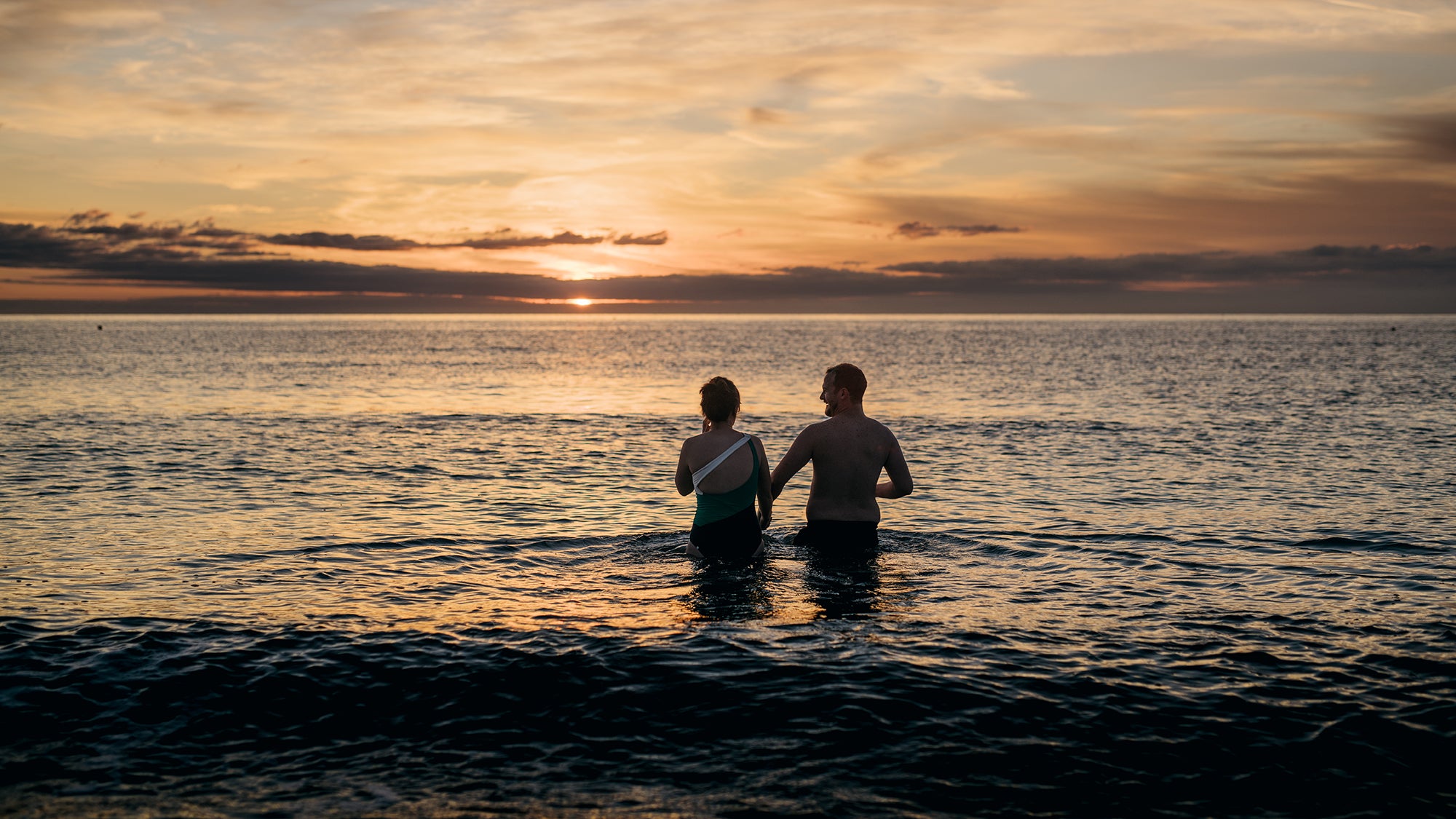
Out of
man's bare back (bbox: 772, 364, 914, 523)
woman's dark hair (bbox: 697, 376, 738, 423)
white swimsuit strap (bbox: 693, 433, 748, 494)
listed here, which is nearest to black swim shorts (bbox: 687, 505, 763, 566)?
man's bare back (bbox: 772, 364, 914, 523)

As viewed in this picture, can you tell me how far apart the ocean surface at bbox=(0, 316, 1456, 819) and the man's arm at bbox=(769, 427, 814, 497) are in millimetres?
1077

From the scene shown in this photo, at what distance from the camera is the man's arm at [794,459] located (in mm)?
10773

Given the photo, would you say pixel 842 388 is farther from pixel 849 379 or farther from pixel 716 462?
pixel 716 462

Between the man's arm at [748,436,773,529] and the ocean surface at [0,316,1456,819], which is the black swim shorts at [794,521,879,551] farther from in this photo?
the man's arm at [748,436,773,529]

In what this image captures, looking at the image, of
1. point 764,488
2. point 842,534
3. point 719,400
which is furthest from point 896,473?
point 719,400

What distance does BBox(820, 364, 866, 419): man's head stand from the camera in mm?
10734

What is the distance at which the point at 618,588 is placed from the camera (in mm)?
10680

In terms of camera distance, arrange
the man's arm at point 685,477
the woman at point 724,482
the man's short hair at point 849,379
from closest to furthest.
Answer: the woman at point 724,482
the man's arm at point 685,477
the man's short hair at point 849,379

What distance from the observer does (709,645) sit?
8.36 m

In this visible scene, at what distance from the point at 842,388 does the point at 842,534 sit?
185 centimetres

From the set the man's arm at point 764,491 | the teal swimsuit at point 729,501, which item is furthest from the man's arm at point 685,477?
the man's arm at point 764,491

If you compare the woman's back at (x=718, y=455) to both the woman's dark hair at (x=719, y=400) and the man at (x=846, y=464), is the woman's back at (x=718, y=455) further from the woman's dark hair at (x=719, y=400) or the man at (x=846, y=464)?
the man at (x=846, y=464)

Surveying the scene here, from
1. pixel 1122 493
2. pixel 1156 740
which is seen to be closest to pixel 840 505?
pixel 1156 740

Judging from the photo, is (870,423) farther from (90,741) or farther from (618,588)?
(90,741)
